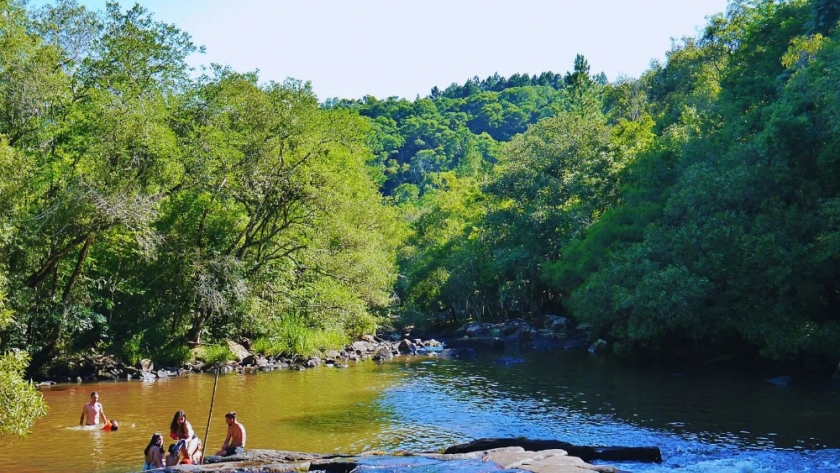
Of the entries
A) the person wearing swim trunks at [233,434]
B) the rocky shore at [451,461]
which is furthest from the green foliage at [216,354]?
the rocky shore at [451,461]

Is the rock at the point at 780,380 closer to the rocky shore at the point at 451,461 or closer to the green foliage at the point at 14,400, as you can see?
the rocky shore at the point at 451,461

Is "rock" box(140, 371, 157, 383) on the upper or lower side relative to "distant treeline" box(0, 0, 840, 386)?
lower

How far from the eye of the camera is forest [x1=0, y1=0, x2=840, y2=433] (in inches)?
1114

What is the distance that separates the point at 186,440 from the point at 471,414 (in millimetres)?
10574

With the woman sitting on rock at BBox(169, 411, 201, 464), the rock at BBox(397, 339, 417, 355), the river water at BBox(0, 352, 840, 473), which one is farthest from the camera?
the rock at BBox(397, 339, 417, 355)

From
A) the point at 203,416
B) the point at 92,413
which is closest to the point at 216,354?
the point at 203,416

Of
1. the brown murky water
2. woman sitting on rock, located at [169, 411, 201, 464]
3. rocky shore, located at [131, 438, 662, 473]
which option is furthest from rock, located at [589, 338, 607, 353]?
woman sitting on rock, located at [169, 411, 201, 464]

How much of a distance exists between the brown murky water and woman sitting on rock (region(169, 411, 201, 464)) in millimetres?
1599

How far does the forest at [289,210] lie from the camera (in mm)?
28297

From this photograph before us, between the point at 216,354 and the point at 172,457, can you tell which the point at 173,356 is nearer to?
the point at 216,354

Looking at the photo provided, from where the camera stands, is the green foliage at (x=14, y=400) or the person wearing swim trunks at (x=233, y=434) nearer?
the green foliage at (x=14, y=400)

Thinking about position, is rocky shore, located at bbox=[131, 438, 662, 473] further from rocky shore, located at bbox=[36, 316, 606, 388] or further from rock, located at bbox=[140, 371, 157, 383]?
rocky shore, located at bbox=[36, 316, 606, 388]

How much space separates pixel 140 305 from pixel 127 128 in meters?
10.9

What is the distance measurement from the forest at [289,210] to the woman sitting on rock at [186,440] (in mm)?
7354
